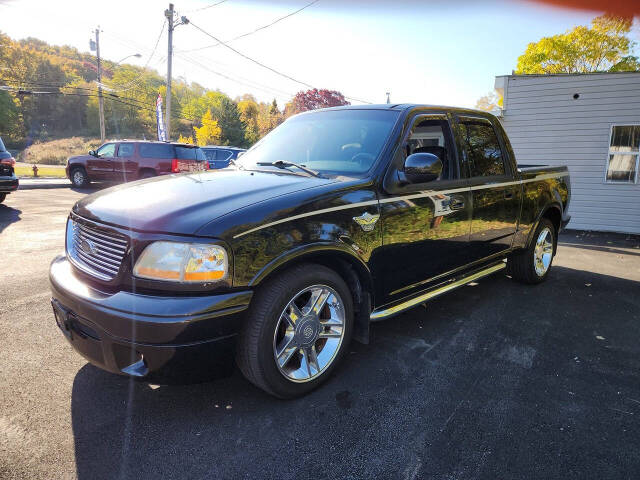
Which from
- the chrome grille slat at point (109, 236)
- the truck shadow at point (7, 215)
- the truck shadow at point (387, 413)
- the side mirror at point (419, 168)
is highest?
the side mirror at point (419, 168)

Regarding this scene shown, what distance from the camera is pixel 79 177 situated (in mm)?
16516

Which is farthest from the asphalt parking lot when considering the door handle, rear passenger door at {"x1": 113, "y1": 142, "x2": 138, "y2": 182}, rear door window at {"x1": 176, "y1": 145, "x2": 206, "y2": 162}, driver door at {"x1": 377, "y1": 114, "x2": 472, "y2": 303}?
rear passenger door at {"x1": 113, "y1": 142, "x2": 138, "y2": 182}

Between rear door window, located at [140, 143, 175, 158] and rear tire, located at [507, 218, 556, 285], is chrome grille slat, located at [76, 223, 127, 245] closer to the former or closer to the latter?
rear tire, located at [507, 218, 556, 285]

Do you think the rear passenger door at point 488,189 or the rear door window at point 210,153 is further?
the rear door window at point 210,153

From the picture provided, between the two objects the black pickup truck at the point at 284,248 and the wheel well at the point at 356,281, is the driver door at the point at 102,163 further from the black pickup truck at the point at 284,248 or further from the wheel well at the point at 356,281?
the wheel well at the point at 356,281

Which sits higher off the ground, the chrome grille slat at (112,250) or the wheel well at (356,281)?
the chrome grille slat at (112,250)

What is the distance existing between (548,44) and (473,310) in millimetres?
41077

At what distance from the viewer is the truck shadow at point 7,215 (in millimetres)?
7846

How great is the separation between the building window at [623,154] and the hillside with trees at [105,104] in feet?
144

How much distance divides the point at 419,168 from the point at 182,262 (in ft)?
5.43

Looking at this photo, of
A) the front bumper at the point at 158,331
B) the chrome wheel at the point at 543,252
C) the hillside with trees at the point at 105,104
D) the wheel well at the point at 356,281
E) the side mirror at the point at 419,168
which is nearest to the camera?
the front bumper at the point at 158,331

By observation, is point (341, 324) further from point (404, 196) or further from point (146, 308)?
point (146, 308)

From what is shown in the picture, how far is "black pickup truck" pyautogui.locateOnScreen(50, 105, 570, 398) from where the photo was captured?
202 cm

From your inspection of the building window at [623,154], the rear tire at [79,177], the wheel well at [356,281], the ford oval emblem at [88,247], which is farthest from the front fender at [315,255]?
the rear tire at [79,177]
